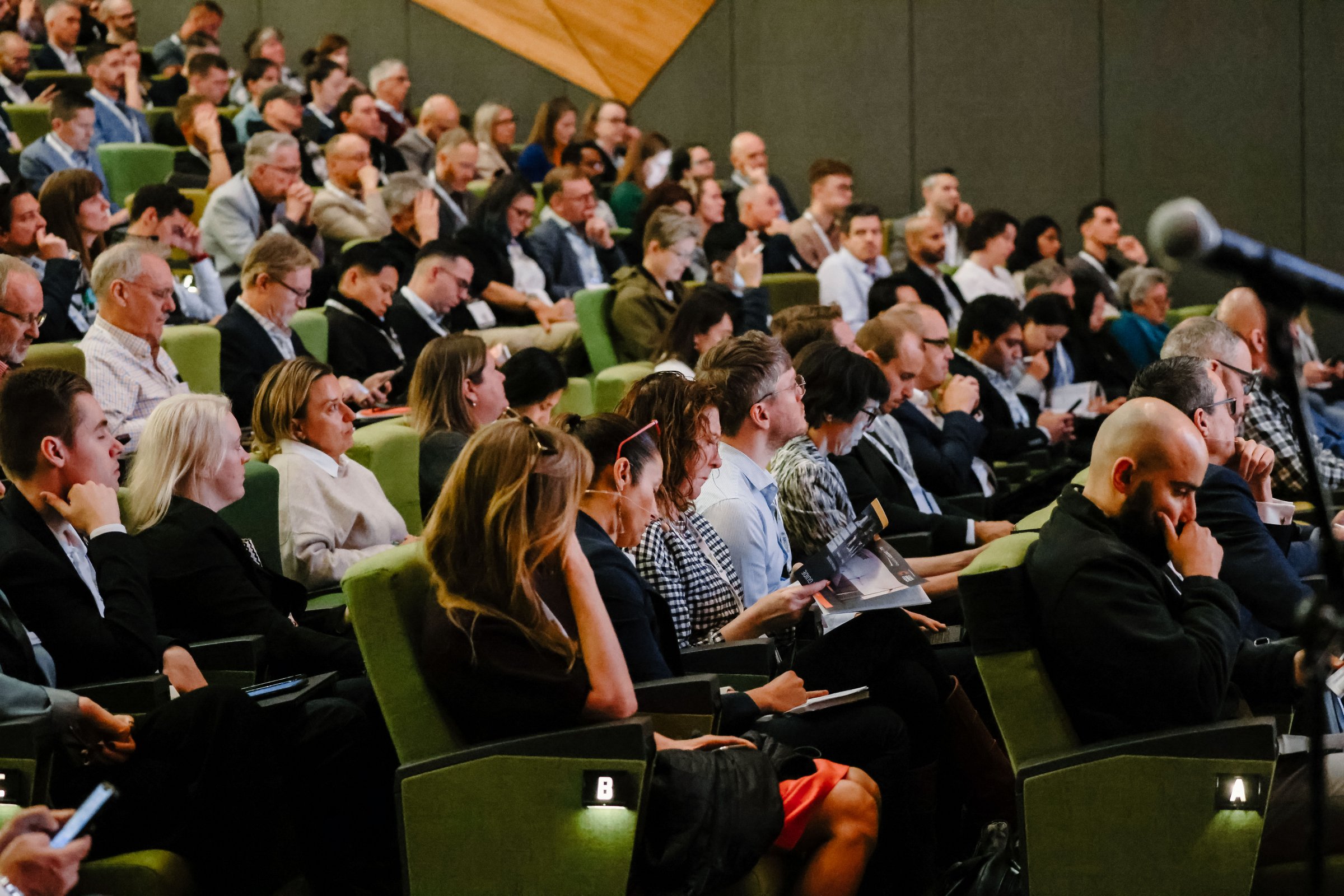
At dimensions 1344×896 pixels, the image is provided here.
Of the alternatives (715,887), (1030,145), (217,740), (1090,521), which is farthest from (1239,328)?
(1030,145)

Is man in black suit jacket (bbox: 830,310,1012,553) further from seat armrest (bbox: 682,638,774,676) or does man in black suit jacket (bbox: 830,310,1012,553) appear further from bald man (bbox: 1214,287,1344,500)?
seat armrest (bbox: 682,638,774,676)

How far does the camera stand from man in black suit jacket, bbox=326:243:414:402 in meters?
4.76

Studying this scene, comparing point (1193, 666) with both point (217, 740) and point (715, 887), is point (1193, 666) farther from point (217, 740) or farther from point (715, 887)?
point (217, 740)

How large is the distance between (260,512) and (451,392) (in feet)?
2.21

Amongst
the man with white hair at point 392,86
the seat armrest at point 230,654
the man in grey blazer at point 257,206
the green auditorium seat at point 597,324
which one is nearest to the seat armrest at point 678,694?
the seat armrest at point 230,654

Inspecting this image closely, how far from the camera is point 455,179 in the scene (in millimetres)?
6551

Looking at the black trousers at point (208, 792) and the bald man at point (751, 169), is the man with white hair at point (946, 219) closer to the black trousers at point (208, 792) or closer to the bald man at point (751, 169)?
the bald man at point (751, 169)

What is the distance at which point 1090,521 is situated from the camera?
2.29 metres

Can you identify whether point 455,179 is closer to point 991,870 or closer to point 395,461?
point 395,461

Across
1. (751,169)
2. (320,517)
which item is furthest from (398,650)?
(751,169)

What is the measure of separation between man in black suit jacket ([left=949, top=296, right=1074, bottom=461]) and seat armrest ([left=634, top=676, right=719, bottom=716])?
2.85 meters

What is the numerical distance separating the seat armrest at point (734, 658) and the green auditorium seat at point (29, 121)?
5376 mm

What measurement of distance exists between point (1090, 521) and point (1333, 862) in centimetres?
61

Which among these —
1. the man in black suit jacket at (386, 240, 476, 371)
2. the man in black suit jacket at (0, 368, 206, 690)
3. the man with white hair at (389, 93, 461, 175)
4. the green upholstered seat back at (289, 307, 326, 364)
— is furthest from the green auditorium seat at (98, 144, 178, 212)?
the man in black suit jacket at (0, 368, 206, 690)
